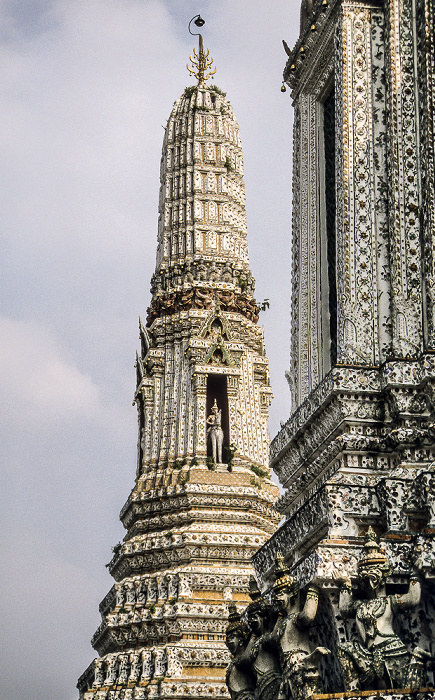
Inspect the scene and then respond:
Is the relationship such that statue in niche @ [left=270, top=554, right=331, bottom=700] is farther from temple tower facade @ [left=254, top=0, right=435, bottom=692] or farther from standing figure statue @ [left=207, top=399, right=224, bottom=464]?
standing figure statue @ [left=207, top=399, right=224, bottom=464]

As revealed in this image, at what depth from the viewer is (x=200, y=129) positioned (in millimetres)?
32750

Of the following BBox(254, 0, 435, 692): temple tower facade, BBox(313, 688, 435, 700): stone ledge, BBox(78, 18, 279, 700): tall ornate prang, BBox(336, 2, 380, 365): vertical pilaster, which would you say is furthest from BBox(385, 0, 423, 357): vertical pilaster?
BBox(78, 18, 279, 700): tall ornate prang

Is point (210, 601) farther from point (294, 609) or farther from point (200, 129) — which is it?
point (294, 609)

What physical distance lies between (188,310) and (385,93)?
18.9m

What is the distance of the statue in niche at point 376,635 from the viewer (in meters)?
8.12

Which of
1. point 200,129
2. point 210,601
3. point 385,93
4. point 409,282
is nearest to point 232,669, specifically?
point 409,282

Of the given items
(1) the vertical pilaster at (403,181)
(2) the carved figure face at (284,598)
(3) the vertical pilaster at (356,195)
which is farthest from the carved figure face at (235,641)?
(1) the vertical pilaster at (403,181)

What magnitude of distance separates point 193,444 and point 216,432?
650mm

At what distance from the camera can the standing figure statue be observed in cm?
2795

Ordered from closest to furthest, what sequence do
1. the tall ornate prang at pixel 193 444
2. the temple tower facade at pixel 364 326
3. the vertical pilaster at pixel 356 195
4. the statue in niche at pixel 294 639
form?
the statue in niche at pixel 294 639 < the temple tower facade at pixel 364 326 < the vertical pilaster at pixel 356 195 < the tall ornate prang at pixel 193 444

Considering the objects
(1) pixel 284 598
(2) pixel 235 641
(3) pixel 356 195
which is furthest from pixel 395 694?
(3) pixel 356 195

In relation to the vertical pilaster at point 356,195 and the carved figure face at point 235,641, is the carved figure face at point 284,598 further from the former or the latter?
the vertical pilaster at point 356,195

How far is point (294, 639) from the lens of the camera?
8.95 metres

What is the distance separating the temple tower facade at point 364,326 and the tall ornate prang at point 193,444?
14081 millimetres
